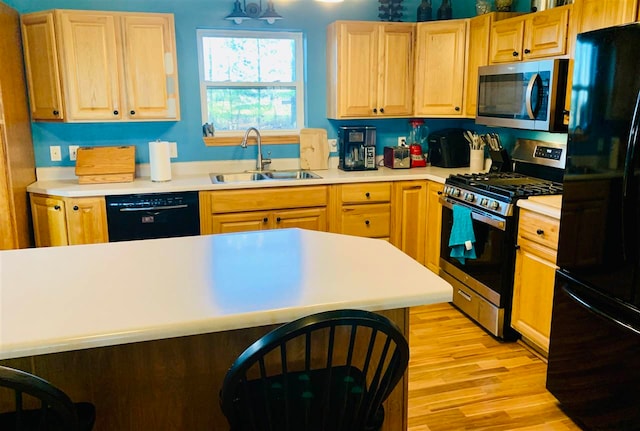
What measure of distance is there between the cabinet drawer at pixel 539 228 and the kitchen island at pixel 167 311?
4.05ft

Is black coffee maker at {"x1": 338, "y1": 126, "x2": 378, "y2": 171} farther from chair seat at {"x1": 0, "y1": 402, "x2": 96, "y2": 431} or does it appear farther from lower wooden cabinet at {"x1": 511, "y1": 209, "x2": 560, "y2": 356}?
chair seat at {"x1": 0, "y1": 402, "x2": 96, "y2": 431}

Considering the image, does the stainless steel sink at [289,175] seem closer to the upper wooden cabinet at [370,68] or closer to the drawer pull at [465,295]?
the upper wooden cabinet at [370,68]

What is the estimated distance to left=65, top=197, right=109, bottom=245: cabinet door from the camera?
3.42 m

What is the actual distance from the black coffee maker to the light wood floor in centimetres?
140

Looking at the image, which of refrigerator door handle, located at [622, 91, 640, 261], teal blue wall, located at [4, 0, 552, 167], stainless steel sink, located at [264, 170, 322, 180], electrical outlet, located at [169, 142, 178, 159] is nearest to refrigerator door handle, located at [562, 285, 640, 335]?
refrigerator door handle, located at [622, 91, 640, 261]

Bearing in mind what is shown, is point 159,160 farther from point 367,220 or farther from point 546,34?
point 546,34

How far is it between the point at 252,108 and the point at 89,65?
4.12 ft

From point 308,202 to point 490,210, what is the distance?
4.27 ft

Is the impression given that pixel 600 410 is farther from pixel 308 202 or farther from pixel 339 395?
pixel 308 202

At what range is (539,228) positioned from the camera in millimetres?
2814

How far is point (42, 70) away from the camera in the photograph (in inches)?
140

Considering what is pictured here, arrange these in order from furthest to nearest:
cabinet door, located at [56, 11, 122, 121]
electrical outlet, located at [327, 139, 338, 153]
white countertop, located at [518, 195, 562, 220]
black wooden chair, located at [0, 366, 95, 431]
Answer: electrical outlet, located at [327, 139, 338, 153] < cabinet door, located at [56, 11, 122, 121] < white countertop, located at [518, 195, 562, 220] < black wooden chair, located at [0, 366, 95, 431]

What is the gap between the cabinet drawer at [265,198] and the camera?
12.0 ft

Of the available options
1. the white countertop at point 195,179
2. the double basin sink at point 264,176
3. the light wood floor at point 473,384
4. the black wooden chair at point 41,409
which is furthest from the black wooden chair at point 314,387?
the double basin sink at point 264,176
